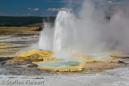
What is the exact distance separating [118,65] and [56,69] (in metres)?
3.23

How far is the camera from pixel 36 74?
8.20 metres

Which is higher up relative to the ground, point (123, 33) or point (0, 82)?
point (123, 33)

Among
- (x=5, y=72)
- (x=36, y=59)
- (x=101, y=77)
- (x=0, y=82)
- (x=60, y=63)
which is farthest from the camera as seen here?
(x=36, y=59)

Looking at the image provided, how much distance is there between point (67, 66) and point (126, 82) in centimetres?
338

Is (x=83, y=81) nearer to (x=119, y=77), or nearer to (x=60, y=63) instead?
(x=119, y=77)

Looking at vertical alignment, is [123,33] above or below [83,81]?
above

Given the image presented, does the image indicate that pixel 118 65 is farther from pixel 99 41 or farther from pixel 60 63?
pixel 99 41

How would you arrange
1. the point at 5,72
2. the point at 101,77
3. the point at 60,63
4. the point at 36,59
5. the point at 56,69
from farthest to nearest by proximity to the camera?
the point at 36,59 → the point at 60,63 → the point at 56,69 → the point at 5,72 → the point at 101,77

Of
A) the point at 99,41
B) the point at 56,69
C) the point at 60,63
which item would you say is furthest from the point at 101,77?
the point at 99,41

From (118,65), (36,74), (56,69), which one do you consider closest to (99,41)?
(118,65)

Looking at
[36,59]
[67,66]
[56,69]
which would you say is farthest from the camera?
[36,59]

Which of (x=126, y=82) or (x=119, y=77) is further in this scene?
(x=119, y=77)

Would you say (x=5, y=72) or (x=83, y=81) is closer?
(x=83, y=81)

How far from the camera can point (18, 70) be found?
8.88m
